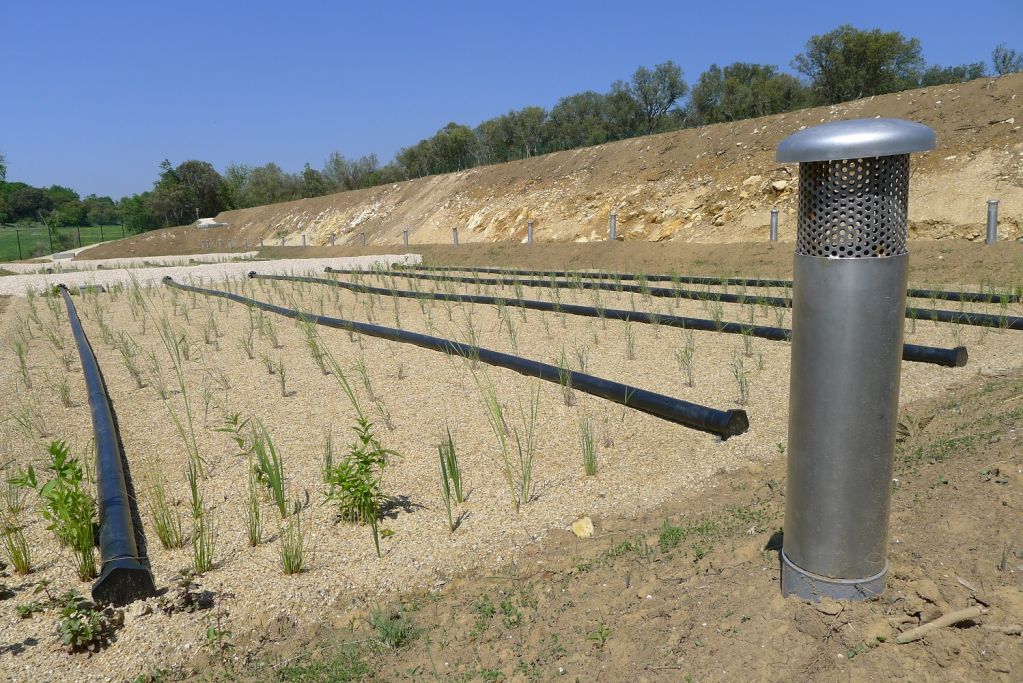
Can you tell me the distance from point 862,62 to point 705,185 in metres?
15.3

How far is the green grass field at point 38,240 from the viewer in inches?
1337

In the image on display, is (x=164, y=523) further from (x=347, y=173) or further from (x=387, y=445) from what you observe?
(x=347, y=173)

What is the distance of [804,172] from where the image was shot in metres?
1.89

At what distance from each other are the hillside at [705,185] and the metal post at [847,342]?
12583mm

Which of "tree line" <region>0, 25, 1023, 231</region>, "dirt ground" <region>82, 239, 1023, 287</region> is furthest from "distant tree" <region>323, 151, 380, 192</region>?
"dirt ground" <region>82, 239, 1023, 287</region>

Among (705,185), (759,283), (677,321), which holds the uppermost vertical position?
(705,185)

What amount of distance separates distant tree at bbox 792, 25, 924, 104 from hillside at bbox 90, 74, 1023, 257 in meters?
11.9

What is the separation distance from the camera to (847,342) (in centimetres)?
177

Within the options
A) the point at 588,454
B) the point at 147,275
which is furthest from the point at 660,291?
the point at 147,275

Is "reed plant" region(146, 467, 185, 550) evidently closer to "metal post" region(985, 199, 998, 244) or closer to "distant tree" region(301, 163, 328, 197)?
"metal post" region(985, 199, 998, 244)

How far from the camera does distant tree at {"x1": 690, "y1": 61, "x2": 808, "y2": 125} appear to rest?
3322 cm

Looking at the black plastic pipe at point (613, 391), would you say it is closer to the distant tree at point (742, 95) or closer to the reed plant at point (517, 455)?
the reed plant at point (517, 455)

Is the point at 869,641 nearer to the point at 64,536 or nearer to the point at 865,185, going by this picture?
the point at 865,185

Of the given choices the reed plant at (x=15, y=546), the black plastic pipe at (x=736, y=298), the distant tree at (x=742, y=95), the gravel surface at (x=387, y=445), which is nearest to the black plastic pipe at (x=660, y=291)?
the black plastic pipe at (x=736, y=298)
